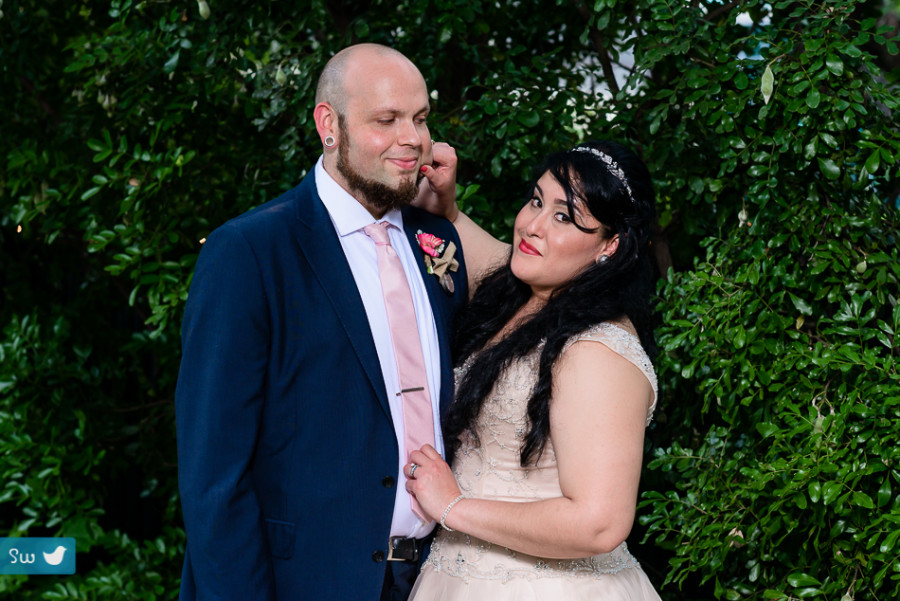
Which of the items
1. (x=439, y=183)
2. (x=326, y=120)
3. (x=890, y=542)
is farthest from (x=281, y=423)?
(x=890, y=542)

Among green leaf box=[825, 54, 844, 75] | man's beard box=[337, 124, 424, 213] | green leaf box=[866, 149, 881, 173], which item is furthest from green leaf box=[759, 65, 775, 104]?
man's beard box=[337, 124, 424, 213]

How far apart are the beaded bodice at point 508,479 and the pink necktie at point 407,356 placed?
132 millimetres

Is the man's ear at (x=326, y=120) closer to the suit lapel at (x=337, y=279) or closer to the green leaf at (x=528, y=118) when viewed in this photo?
the suit lapel at (x=337, y=279)

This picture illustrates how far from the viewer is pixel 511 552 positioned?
2332 mm

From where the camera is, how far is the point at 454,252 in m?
2.70

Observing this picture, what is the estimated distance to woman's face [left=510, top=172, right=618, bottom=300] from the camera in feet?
7.86

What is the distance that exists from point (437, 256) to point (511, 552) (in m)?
0.82

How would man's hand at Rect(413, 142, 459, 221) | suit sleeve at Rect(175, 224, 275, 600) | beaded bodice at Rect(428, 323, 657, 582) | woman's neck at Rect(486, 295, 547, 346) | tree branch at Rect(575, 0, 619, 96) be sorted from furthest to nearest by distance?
tree branch at Rect(575, 0, 619, 96) < man's hand at Rect(413, 142, 459, 221) < woman's neck at Rect(486, 295, 547, 346) < beaded bodice at Rect(428, 323, 657, 582) < suit sleeve at Rect(175, 224, 275, 600)

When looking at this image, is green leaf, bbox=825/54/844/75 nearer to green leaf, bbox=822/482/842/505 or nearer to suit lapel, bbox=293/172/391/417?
green leaf, bbox=822/482/842/505

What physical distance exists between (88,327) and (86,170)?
108 cm

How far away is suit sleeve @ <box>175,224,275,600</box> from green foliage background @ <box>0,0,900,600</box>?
4.13ft

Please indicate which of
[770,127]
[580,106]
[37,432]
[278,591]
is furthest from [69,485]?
[770,127]

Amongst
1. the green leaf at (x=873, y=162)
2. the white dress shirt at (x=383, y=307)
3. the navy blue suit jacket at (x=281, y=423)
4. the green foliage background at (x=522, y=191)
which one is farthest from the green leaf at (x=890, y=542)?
the navy blue suit jacket at (x=281, y=423)

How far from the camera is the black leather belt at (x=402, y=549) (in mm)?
2332
